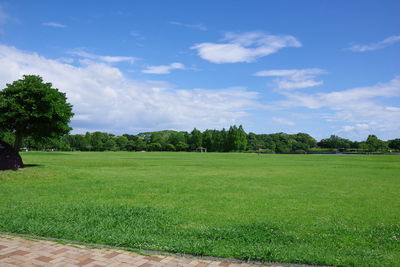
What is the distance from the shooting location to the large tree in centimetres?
2000

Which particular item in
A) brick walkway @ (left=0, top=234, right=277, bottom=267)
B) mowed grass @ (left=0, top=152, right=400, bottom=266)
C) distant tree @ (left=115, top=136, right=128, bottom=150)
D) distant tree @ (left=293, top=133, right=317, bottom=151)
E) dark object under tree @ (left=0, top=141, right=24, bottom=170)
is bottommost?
mowed grass @ (left=0, top=152, right=400, bottom=266)

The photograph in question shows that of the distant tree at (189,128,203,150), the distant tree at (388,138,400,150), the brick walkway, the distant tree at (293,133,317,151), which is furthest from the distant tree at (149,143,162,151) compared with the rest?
the brick walkway

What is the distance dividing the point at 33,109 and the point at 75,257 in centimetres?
1798

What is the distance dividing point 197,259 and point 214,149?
430 ft

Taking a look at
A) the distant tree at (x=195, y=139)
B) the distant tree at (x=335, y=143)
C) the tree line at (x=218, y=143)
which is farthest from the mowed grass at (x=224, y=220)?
the distant tree at (x=335, y=143)

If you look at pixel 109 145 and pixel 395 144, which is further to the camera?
pixel 109 145

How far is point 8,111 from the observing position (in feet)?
64.8

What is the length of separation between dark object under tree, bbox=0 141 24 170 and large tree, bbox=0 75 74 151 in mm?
1926

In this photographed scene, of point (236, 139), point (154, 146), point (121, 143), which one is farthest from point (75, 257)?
point (121, 143)

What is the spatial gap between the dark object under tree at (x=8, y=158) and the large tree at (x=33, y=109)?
193 centimetres

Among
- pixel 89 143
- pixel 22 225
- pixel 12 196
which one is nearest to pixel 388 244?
pixel 22 225

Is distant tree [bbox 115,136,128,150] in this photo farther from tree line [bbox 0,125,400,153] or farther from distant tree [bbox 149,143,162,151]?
distant tree [bbox 149,143,162,151]

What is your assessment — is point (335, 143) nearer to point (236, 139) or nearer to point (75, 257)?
point (236, 139)

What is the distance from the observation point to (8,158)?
1962 cm
